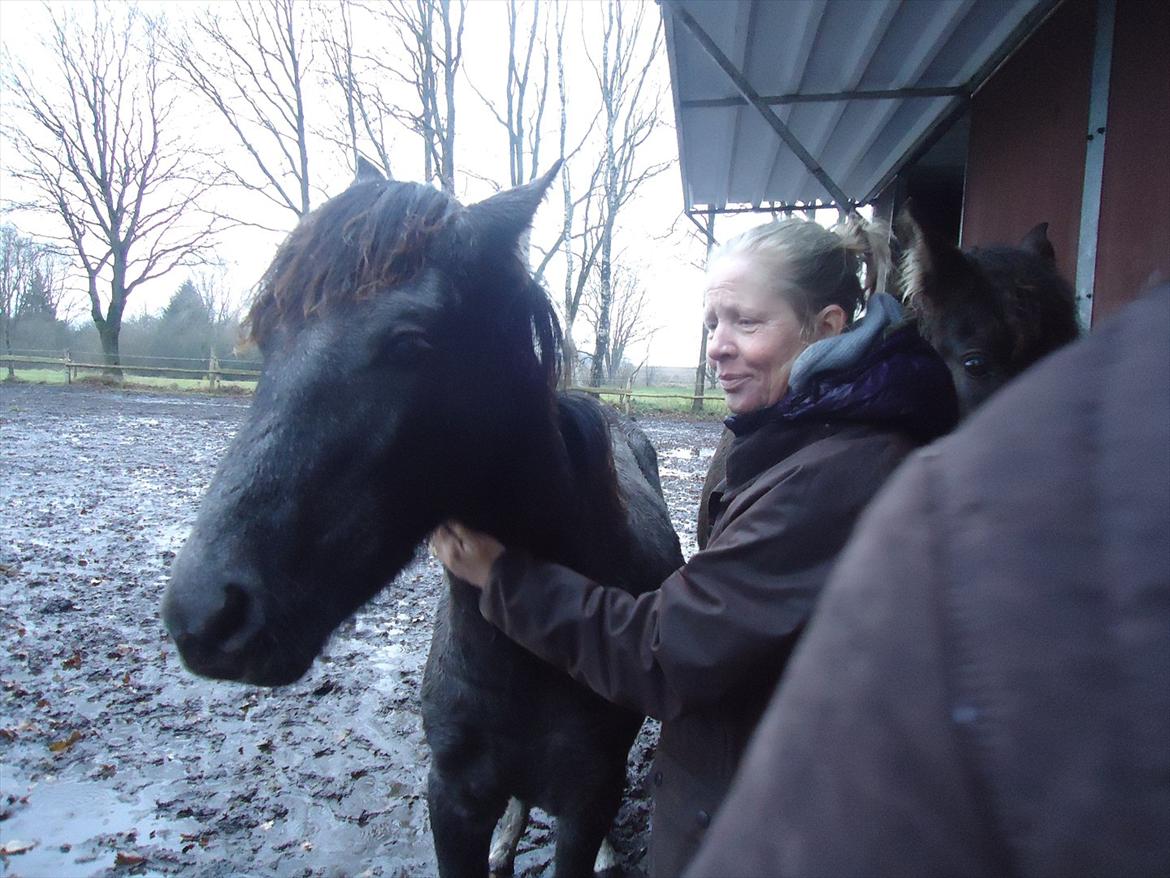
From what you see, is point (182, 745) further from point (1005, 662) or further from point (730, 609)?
point (1005, 662)

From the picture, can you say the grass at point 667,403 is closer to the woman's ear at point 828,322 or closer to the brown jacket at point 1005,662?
the woman's ear at point 828,322

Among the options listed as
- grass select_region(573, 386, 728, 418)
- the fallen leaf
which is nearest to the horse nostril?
the fallen leaf

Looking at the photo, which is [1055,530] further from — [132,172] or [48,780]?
[132,172]

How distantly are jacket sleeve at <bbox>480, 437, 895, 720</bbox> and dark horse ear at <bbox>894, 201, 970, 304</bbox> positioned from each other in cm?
189

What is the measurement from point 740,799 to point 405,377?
1.18 m

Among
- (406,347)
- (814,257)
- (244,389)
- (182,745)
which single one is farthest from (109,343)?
(814,257)

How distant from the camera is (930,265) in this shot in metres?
2.97

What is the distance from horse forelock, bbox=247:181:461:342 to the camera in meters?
1.52

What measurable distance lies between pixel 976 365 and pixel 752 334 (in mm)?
1554

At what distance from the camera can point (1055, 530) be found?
1.47 feet

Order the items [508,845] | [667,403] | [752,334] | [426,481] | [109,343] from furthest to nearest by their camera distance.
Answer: [109,343] → [667,403] → [508,845] → [752,334] → [426,481]

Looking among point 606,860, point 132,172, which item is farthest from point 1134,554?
point 132,172

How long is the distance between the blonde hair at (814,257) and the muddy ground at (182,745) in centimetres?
127

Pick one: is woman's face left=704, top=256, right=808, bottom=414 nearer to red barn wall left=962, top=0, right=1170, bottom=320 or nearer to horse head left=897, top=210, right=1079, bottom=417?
horse head left=897, top=210, right=1079, bottom=417
